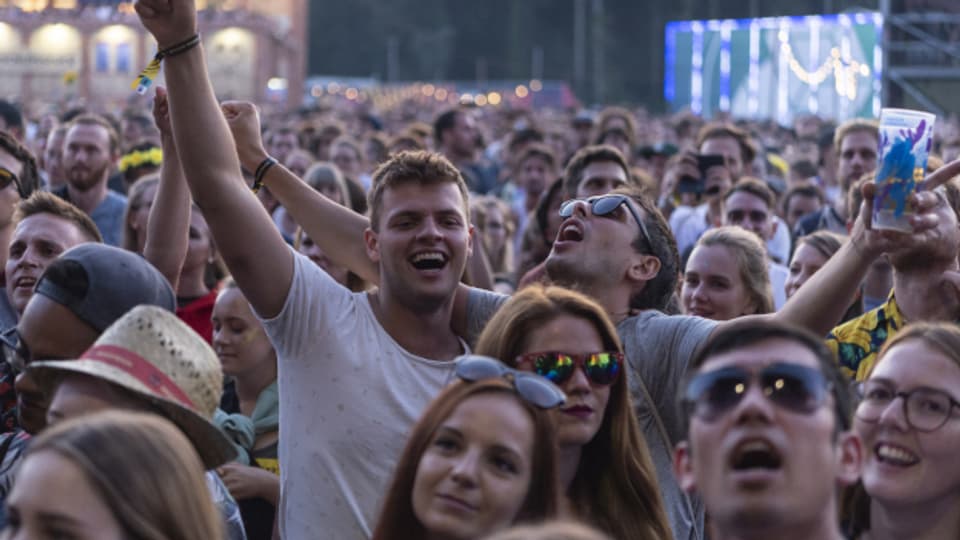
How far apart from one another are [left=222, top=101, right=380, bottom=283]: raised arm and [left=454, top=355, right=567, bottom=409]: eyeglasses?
3.93ft

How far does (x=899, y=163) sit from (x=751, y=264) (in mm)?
1586

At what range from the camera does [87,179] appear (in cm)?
785

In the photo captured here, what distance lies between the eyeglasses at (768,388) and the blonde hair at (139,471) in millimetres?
821

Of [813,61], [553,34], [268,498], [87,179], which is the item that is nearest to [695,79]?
[813,61]

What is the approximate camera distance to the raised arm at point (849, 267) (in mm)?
3602

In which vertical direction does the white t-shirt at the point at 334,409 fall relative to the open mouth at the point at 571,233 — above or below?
below

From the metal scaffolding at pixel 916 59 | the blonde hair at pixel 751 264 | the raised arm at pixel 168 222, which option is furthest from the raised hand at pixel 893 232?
the metal scaffolding at pixel 916 59

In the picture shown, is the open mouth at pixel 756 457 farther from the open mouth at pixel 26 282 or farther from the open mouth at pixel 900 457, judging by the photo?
the open mouth at pixel 26 282

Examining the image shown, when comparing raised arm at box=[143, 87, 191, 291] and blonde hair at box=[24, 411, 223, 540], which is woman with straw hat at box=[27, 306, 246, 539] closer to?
blonde hair at box=[24, 411, 223, 540]

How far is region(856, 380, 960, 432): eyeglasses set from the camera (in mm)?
3279

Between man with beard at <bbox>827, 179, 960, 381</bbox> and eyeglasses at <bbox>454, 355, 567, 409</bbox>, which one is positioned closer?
eyeglasses at <bbox>454, 355, 567, 409</bbox>

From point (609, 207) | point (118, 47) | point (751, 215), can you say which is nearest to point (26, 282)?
point (609, 207)

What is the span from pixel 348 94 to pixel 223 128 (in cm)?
3871

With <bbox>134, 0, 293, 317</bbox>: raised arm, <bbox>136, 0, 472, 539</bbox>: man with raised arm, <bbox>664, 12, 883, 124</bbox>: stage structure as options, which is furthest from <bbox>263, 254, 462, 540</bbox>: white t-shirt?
<bbox>664, 12, 883, 124</bbox>: stage structure
